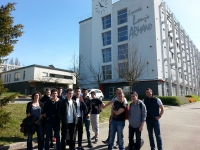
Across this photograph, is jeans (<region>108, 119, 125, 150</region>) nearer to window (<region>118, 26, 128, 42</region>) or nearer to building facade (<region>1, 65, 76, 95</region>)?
window (<region>118, 26, 128, 42</region>)

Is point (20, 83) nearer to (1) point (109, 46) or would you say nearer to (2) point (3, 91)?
(1) point (109, 46)

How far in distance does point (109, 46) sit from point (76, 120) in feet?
97.9

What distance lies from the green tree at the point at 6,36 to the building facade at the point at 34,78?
3433 centimetres

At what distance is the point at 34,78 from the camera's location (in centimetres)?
3828

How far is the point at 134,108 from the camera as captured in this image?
478 cm

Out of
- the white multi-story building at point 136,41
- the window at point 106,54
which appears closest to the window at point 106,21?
the white multi-story building at point 136,41

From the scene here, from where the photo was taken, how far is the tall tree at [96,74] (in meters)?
33.7

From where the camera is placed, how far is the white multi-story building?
27.9 m

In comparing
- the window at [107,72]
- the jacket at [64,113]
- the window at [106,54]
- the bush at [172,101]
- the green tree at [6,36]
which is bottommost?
the bush at [172,101]

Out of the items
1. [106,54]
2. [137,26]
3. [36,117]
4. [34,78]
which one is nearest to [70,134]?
[36,117]

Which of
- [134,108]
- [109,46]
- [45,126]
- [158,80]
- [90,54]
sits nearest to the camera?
[134,108]

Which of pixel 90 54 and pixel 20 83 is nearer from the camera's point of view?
pixel 90 54

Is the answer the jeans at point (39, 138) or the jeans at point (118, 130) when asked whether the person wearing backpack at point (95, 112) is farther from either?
the jeans at point (39, 138)

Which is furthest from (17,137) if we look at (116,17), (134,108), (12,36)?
(116,17)
